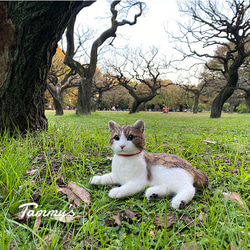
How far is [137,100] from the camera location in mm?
19500

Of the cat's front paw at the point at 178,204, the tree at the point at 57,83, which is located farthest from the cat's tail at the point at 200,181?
the tree at the point at 57,83

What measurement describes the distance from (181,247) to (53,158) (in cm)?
184

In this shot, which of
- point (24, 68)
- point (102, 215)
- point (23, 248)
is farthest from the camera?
point (24, 68)

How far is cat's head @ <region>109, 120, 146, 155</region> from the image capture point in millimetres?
1540

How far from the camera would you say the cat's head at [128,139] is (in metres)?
1.54

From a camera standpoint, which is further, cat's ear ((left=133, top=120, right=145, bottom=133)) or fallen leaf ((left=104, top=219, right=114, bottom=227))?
cat's ear ((left=133, top=120, right=145, bottom=133))

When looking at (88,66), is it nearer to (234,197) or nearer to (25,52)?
(25,52)

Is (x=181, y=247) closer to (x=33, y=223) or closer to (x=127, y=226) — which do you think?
(x=127, y=226)

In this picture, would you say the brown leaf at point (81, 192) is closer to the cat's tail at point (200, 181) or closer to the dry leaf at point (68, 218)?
the dry leaf at point (68, 218)

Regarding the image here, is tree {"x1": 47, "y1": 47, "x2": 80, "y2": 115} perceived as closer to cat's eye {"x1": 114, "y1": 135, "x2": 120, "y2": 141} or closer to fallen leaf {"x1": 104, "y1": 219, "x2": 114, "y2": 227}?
cat's eye {"x1": 114, "y1": 135, "x2": 120, "y2": 141}

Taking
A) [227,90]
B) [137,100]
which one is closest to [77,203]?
[227,90]

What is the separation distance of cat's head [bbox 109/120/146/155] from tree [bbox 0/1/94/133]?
2.12 m

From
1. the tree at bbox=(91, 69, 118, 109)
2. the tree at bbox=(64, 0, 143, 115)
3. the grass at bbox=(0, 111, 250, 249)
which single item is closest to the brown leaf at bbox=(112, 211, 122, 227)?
the grass at bbox=(0, 111, 250, 249)

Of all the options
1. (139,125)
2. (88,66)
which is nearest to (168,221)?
(139,125)
